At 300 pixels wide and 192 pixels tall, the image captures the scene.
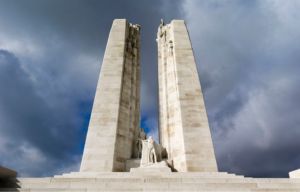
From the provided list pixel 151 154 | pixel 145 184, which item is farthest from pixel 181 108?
pixel 145 184

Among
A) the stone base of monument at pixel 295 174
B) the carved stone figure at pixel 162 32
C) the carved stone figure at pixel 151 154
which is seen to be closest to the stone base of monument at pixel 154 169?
the carved stone figure at pixel 151 154

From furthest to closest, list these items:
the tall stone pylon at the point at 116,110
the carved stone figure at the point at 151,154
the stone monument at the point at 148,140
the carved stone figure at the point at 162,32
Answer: the carved stone figure at the point at 162,32 → the tall stone pylon at the point at 116,110 → the carved stone figure at the point at 151,154 → the stone monument at the point at 148,140

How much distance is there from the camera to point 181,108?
12.1 metres

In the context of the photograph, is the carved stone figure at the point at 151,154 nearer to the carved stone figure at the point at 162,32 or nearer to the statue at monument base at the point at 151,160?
the statue at monument base at the point at 151,160

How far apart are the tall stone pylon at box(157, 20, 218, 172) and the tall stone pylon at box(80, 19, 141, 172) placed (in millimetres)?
2211

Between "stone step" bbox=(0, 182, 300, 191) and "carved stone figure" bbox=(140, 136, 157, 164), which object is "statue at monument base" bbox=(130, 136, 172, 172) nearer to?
"carved stone figure" bbox=(140, 136, 157, 164)

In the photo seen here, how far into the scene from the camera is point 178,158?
11.1m

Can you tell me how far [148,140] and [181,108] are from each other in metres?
3.00

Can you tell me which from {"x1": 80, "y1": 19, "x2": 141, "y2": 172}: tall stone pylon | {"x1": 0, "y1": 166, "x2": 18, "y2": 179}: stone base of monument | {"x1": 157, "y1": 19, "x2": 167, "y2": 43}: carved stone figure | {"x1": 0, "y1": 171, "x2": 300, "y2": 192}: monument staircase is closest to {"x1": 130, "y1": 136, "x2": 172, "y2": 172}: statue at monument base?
{"x1": 80, "y1": 19, "x2": 141, "y2": 172}: tall stone pylon

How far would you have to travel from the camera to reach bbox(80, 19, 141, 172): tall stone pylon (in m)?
10.5

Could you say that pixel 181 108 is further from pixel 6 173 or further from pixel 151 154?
pixel 6 173

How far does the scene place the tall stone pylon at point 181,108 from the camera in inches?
415

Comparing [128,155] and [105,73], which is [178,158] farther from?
[105,73]

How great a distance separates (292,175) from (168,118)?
7444mm
